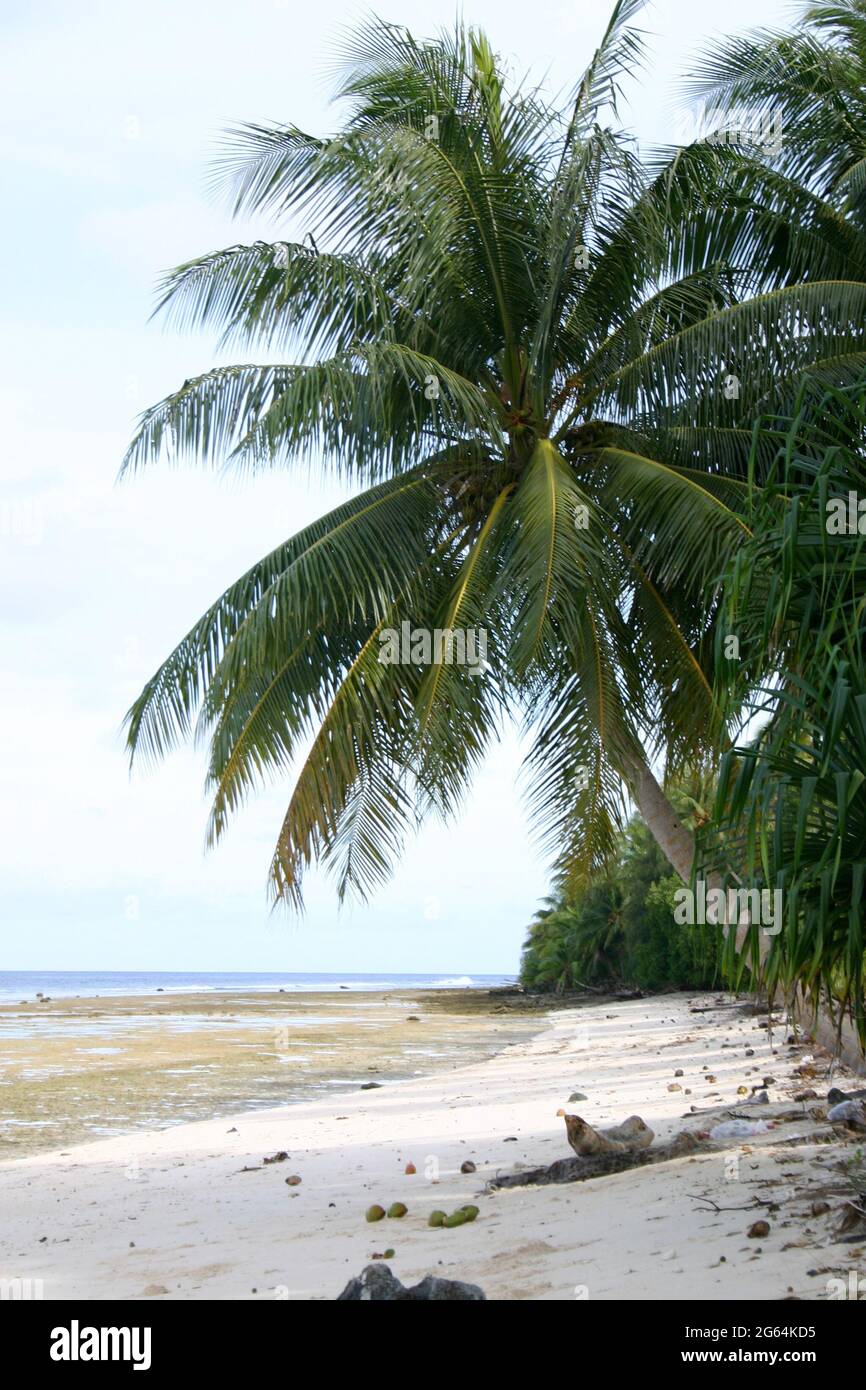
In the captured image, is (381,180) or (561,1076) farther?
(561,1076)

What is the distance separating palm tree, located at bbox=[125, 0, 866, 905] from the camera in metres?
9.80

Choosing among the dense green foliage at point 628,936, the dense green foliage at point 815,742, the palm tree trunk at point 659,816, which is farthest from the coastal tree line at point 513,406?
the dense green foliage at point 628,936

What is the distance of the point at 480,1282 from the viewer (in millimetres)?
5484

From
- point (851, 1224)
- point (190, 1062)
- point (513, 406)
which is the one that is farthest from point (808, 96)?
point (190, 1062)

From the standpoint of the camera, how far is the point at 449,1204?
743cm

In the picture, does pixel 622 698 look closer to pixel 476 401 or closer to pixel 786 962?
pixel 476 401

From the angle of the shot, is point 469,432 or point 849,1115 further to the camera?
point 469,432

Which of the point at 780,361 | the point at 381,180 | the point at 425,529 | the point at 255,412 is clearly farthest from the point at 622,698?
the point at 381,180

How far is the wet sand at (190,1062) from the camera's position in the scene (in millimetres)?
14805

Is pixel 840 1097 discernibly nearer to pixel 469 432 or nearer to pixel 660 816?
pixel 660 816

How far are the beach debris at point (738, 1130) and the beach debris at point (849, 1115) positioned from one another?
19.1 inches

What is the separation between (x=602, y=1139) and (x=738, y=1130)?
1.19 m

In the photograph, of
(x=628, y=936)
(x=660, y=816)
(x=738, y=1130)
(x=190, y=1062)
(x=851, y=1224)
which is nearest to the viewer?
(x=851, y=1224)

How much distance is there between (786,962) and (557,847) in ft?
15.2
